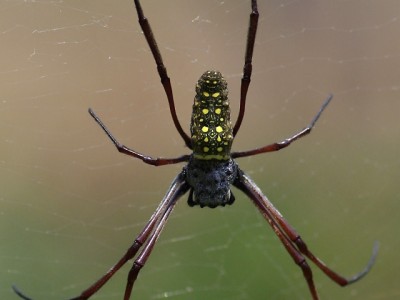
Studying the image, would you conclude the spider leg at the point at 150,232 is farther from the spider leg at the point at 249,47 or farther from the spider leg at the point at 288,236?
the spider leg at the point at 249,47

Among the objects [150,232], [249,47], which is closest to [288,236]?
[150,232]

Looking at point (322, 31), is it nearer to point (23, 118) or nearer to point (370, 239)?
point (370, 239)

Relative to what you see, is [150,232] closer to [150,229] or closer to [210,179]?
[150,229]

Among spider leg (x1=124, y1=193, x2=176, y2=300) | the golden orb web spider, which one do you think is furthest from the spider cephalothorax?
spider leg (x1=124, y1=193, x2=176, y2=300)

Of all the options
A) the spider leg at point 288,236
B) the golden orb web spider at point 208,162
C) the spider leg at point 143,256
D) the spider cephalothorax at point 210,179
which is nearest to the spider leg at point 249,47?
the golden orb web spider at point 208,162

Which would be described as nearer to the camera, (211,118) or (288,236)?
(211,118)

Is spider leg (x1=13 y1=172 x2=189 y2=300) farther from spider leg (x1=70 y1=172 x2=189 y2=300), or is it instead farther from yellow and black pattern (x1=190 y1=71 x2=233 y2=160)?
yellow and black pattern (x1=190 y1=71 x2=233 y2=160)

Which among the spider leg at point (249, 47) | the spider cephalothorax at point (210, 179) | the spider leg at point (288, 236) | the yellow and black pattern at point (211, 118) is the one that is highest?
the spider leg at point (249, 47)
